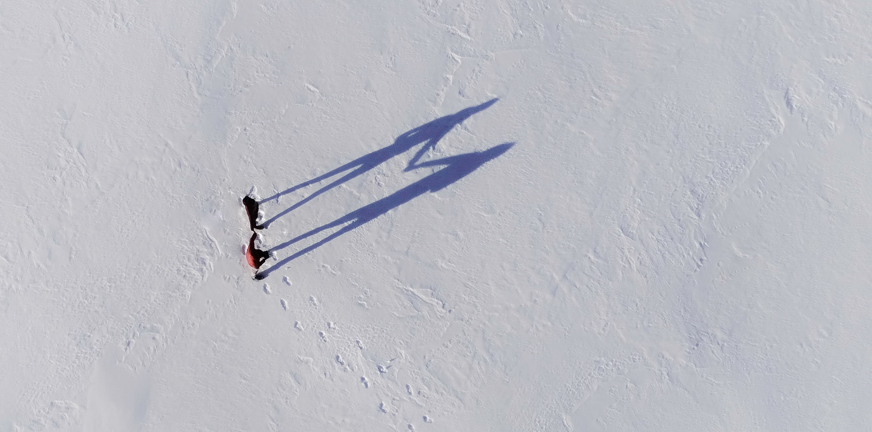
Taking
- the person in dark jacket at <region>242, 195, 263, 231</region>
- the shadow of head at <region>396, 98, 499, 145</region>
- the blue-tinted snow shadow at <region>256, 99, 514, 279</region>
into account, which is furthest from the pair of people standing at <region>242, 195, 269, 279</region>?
the shadow of head at <region>396, 98, 499, 145</region>

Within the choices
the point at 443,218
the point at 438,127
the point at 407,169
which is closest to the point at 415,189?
the point at 407,169

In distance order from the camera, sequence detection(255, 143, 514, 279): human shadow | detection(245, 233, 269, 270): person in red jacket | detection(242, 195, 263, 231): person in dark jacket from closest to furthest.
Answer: detection(245, 233, 269, 270): person in red jacket < detection(242, 195, 263, 231): person in dark jacket < detection(255, 143, 514, 279): human shadow

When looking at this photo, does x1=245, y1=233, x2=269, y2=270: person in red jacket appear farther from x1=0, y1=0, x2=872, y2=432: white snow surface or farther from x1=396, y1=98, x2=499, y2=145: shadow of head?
x1=396, y1=98, x2=499, y2=145: shadow of head

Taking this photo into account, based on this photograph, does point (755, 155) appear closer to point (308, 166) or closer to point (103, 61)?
point (308, 166)

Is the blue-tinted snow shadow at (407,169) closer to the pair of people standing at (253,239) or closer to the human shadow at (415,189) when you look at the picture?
the human shadow at (415,189)

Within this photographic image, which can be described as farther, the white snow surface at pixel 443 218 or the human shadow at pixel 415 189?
the human shadow at pixel 415 189

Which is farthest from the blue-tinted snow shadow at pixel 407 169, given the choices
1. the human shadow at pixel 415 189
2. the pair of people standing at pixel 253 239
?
the pair of people standing at pixel 253 239

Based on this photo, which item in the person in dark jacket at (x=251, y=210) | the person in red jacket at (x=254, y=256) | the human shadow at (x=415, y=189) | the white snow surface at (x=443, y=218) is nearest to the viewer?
the person in red jacket at (x=254, y=256)
